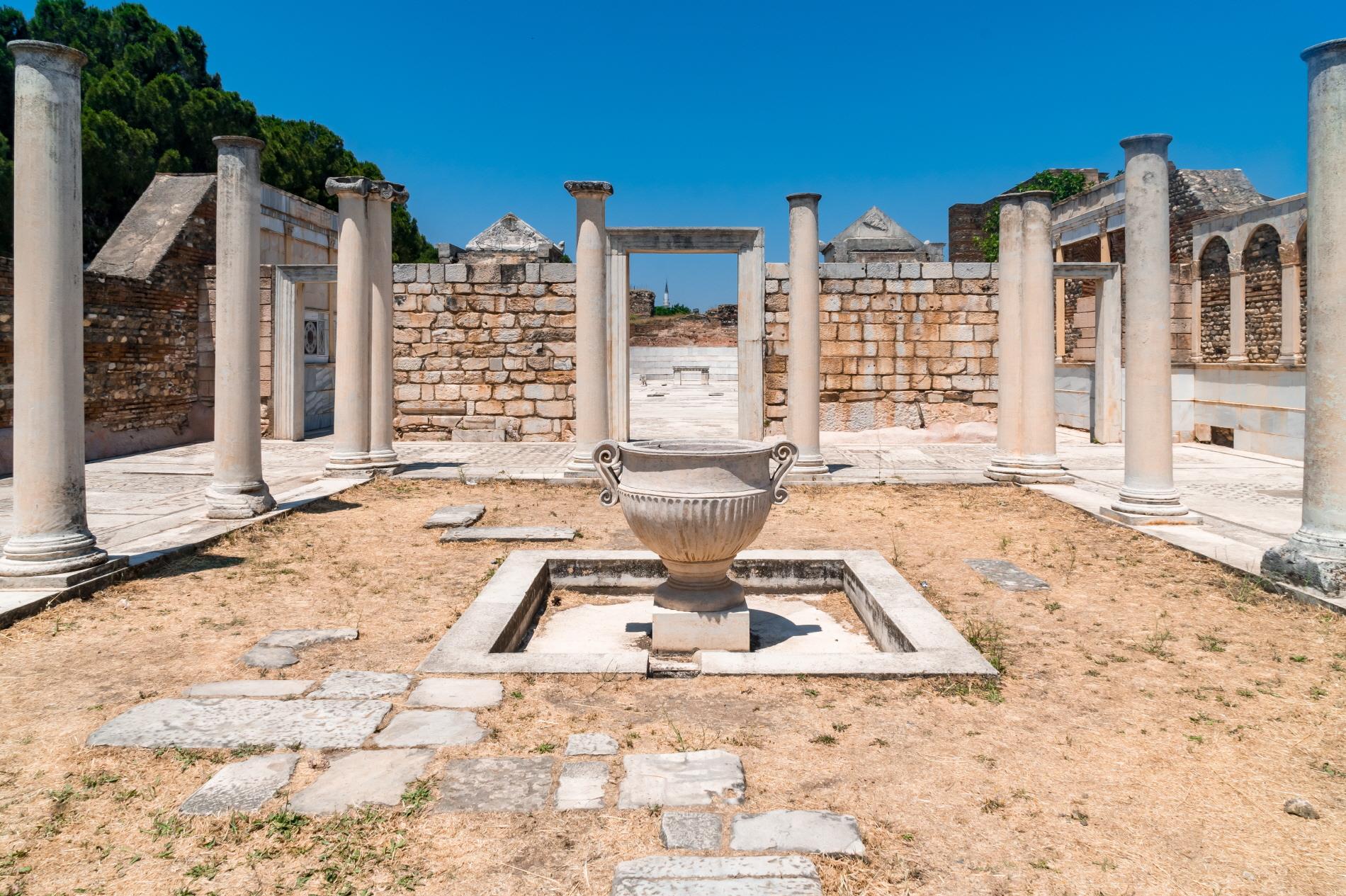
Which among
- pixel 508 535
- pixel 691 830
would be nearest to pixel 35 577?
pixel 508 535

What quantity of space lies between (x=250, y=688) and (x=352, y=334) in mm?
7408

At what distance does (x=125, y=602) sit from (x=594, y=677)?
3268 mm

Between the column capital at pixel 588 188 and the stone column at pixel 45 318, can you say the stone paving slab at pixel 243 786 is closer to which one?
the stone column at pixel 45 318

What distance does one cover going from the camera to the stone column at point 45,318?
Answer: 17.4ft

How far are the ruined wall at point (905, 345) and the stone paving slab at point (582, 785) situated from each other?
40.6ft

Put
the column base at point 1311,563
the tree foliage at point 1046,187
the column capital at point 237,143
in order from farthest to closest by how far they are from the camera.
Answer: the tree foliage at point 1046,187, the column capital at point 237,143, the column base at point 1311,563

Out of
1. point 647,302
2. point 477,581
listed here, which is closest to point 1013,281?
point 477,581

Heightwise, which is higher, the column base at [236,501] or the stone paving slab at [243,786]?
the column base at [236,501]

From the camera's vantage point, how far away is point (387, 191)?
11.0 m

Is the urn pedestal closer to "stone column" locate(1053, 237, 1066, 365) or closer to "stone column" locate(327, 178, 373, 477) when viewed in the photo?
"stone column" locate(327, 178, 373, 477)

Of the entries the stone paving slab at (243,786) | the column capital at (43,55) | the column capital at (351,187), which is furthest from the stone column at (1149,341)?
the column capital at (351,187)

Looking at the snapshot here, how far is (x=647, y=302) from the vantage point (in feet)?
139

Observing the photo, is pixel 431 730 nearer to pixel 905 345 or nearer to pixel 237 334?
pixel 237 334

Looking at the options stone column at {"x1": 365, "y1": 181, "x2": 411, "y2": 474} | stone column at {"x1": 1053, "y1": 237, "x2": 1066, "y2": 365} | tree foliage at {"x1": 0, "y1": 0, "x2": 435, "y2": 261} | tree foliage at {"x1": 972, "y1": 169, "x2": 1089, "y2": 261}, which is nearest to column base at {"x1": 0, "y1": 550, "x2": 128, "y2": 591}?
stone column at {"x1": 365, "y1": 181, "x2": 411, "y2": 474}
